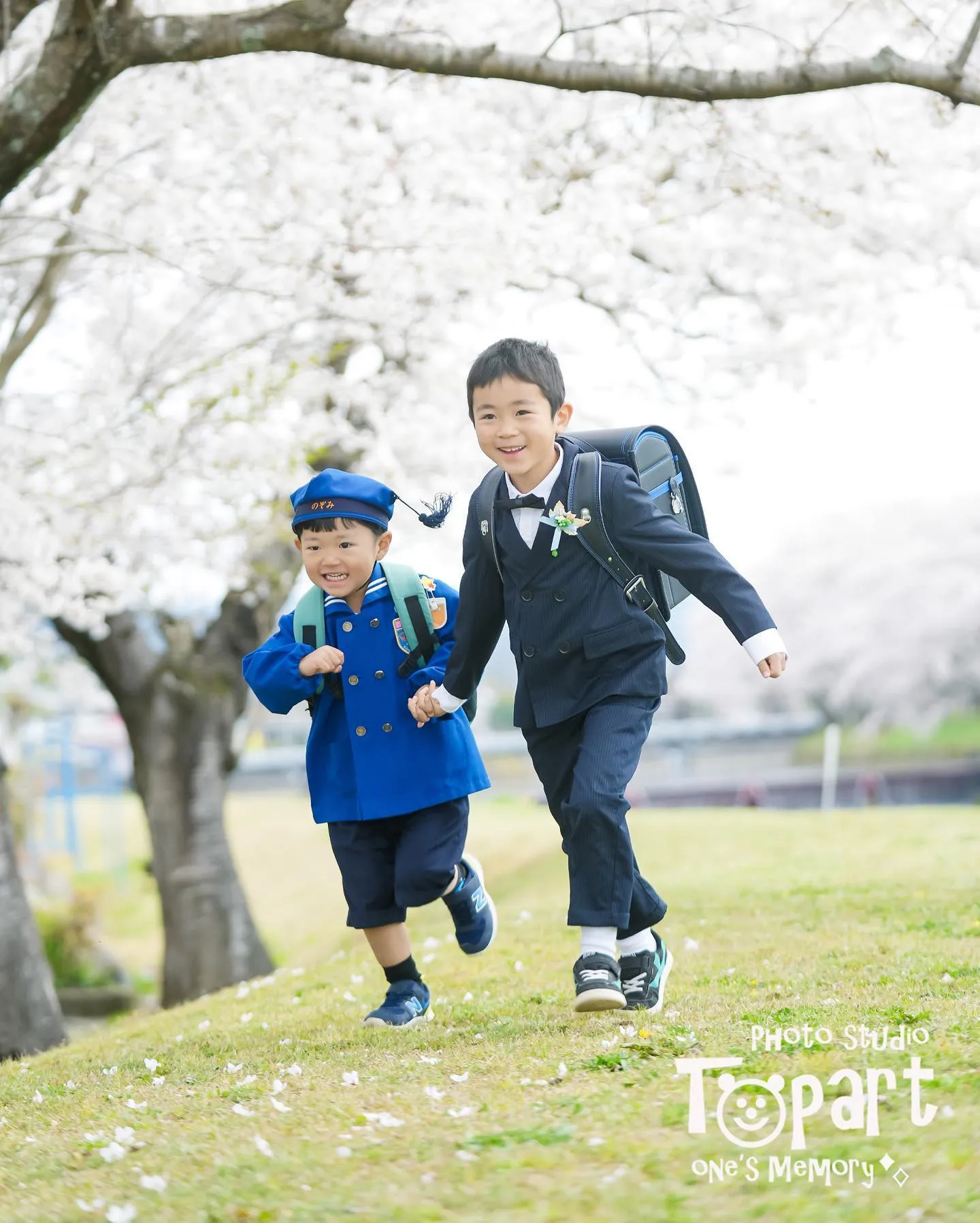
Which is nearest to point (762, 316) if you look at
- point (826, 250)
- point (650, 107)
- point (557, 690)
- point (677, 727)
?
point (826, 250)

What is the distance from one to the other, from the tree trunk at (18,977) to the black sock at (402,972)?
4146 mm

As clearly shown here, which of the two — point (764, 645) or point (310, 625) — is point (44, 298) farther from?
point (764, 645)

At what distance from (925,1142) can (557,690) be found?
186 cm

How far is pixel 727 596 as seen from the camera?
3912 millimetres

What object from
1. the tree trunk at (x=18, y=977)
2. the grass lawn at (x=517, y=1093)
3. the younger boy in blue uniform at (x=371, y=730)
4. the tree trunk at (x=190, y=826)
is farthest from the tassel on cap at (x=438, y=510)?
the tree trunk at (x=190, y=826)

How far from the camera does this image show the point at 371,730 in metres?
4.43

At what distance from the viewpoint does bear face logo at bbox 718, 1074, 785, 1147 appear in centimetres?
268

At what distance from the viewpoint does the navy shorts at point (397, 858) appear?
14.5 feet

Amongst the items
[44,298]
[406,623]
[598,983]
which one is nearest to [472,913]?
[598,983]

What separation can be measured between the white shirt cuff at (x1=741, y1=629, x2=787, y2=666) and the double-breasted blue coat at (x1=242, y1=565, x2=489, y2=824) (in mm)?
1093

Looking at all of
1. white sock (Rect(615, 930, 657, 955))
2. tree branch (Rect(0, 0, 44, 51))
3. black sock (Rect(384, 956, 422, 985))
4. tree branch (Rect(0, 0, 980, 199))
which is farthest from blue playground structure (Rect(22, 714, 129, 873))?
white sock (Rect(615, 930, 657, 955))

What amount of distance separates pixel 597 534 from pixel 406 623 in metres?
0.80

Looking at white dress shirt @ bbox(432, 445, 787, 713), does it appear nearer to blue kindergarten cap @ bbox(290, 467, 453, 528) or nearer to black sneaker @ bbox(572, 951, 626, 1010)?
blue kindergarten cap @ bbox(290, 467, 453, 528)

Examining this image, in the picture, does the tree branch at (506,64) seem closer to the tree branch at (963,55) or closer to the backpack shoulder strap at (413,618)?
the tree branch at (963,55)
